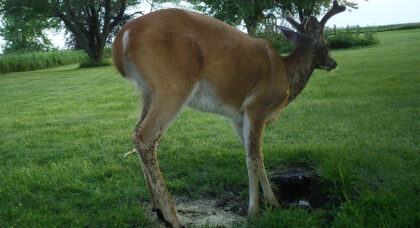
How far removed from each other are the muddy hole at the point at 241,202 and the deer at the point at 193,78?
20 cm

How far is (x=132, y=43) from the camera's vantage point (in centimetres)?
309

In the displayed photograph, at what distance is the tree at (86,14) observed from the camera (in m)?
23.3

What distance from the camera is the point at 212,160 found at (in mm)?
4691

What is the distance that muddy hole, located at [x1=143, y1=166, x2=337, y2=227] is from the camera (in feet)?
10.9

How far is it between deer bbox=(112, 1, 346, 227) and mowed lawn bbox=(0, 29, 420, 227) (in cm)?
45

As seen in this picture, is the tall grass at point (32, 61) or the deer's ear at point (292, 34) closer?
the deer's ear at point (292, 34)

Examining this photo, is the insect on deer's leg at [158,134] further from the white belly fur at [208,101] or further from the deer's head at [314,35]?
the deer's head at [314,35]

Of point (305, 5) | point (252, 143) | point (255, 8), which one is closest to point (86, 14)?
point (255, 8)

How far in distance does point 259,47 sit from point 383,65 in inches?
420

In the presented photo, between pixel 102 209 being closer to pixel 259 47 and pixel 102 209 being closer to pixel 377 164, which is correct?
pixel 259 47

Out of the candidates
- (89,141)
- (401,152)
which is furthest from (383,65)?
(89,141)

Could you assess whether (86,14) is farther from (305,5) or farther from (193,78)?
(193,78)

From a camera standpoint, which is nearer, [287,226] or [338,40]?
[287,226]

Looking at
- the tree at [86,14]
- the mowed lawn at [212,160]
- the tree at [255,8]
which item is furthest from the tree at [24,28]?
the mowed lawn at [212,160]
